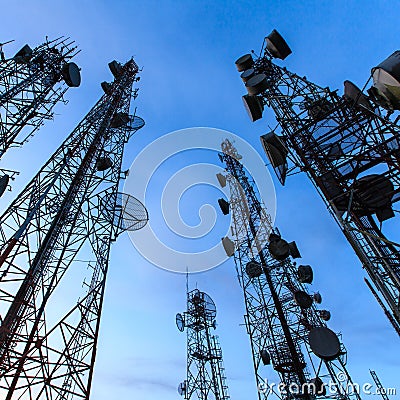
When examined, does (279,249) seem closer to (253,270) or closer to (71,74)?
(253,270)

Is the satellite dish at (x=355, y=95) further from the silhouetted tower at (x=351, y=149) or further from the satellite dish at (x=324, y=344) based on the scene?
the satellite dish at (x=324, y=344)

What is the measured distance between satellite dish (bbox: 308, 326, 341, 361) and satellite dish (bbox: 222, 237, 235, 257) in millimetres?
11035

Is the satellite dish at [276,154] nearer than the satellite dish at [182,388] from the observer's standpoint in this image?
Yes

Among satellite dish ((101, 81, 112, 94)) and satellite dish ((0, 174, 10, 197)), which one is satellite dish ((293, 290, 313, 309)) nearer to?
satellite dish ((0, 174, 10, 197))

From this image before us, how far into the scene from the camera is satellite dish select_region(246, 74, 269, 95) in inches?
498

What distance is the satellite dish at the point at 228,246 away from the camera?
22.9 meters

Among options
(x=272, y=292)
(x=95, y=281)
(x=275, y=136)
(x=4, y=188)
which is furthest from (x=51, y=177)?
(x=272, y=292)

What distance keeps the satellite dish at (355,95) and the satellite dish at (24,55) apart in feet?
52.6

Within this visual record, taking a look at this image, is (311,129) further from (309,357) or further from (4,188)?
(309,357)

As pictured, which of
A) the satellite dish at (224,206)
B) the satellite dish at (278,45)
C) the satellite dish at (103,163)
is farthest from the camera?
the satellite dish at (224,206)

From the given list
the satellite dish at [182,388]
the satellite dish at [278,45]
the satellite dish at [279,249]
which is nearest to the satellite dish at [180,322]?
the satellite dish at [182,388]

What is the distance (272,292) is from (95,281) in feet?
40.6

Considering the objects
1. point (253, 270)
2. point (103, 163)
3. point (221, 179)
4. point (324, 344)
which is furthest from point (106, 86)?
point (324, 344)

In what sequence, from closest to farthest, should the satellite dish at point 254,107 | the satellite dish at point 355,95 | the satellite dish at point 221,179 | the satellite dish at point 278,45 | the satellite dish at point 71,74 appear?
the satellite dish at point 355,95 < the satellite dish at point 254,107 < the satellite dish at point 278,45 < the satellite dish at point 71,74 < the satellite dish at point 221,179
